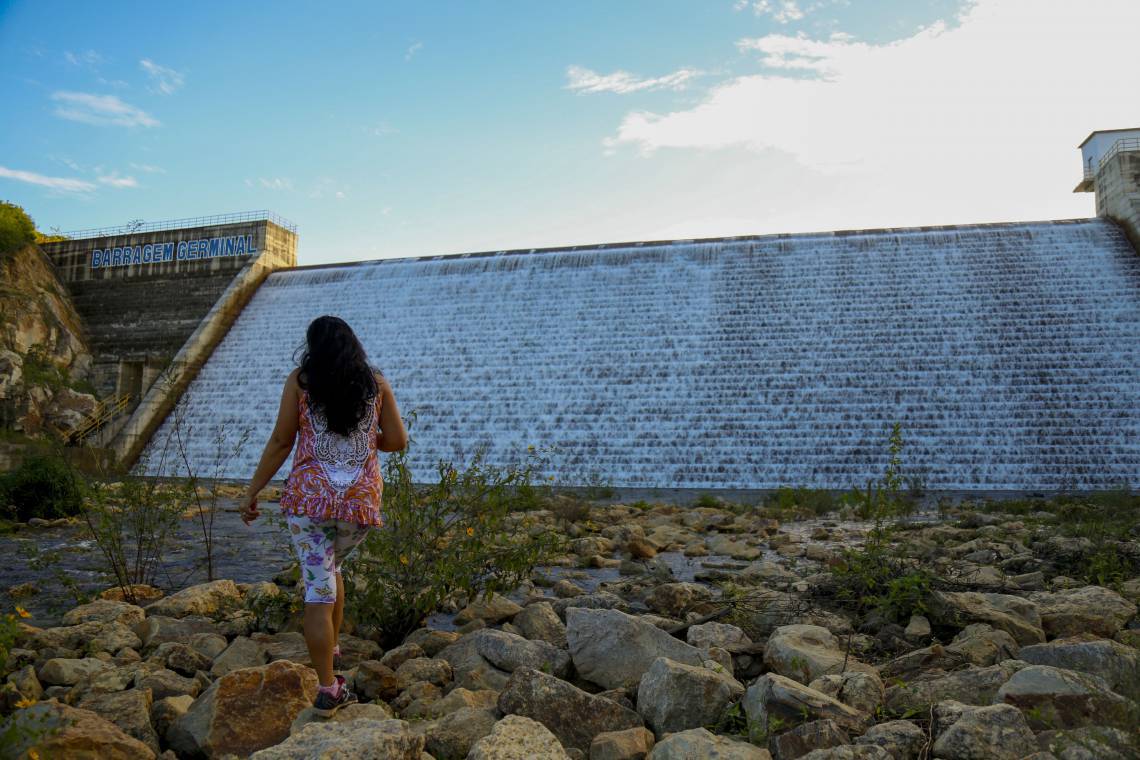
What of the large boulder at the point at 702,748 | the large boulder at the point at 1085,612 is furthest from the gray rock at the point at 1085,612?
the large boulder at the point at 702,748

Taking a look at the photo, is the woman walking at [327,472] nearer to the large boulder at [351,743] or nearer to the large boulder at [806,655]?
the large boulder at [351,743]

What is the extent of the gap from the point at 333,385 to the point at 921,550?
16.3ft

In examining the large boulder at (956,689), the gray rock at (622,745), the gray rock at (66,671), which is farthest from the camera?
the gray rock at (66,671)

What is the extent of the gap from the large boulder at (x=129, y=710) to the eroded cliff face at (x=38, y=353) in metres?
15.4

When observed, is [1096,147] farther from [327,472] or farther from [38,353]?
[38,353]

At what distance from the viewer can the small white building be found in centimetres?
1835

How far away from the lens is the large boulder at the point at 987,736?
7.79 ft

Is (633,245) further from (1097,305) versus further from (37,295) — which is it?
(37,295)

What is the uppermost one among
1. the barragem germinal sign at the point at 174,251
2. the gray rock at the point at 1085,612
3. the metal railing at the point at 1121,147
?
the metal railing at the point at 1121,147

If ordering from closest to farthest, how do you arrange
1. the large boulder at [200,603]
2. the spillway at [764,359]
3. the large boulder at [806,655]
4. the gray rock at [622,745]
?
the gray rock at [622,745], the large boulder at [806,655], the large boulder at [200,603], the spillway at [764,359]

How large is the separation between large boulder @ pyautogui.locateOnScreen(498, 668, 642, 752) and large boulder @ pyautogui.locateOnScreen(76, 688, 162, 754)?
4.19ft

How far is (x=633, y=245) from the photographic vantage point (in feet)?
61.0

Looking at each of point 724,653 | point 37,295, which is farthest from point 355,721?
point 37,295

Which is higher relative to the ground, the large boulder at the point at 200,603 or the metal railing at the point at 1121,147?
the metal railing at the point at 1121,147
